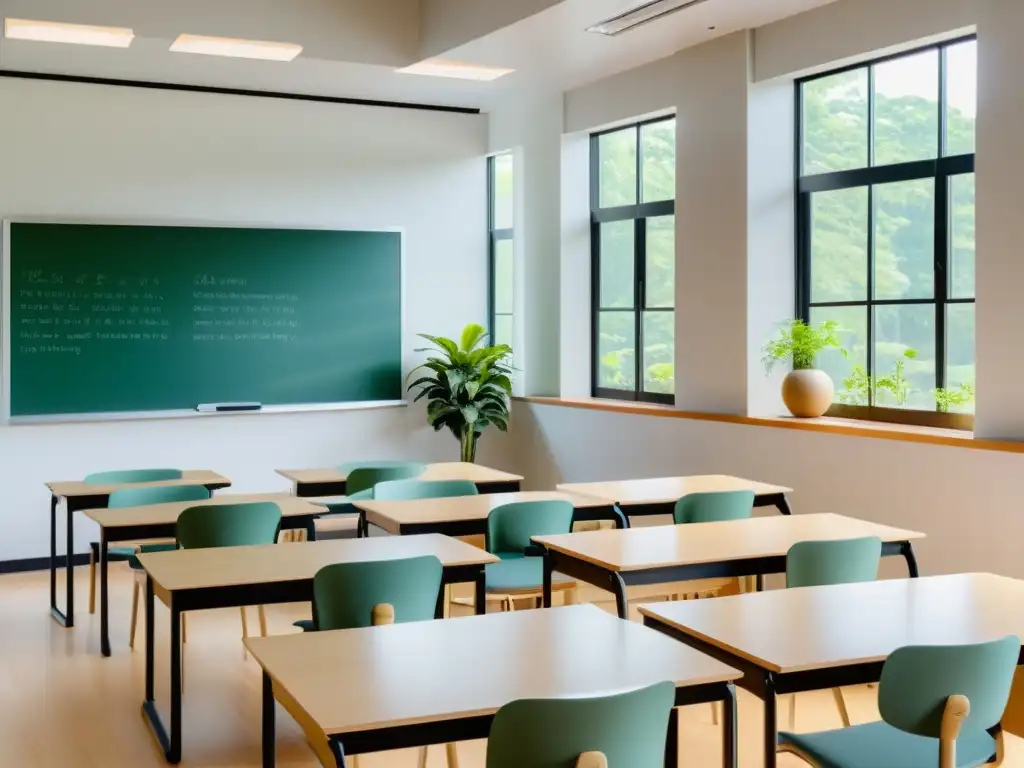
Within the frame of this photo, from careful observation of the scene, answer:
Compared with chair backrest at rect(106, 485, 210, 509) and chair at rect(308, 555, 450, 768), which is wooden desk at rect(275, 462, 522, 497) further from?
chair at rect(308, 555, 450, 768)

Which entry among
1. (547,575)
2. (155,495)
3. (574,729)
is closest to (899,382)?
(547,575)

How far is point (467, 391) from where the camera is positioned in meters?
8.17

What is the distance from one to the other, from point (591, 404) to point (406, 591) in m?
4.32

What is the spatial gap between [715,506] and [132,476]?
10.3 ft

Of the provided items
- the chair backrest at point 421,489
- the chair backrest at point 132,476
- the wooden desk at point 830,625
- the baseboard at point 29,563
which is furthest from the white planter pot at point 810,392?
the baseboard at point 29,563

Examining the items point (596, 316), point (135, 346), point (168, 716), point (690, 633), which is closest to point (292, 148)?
point (135, 346)

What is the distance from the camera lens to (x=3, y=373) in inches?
286

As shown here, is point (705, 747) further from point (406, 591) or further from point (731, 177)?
point (731, 177)

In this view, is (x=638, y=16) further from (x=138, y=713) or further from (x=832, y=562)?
(x=138, y=713)

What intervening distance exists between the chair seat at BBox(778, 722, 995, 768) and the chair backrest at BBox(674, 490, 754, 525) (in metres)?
1.94

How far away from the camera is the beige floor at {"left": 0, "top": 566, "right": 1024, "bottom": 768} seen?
4.05 metres

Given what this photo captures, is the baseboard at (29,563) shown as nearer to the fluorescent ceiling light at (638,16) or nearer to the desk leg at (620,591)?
the fluorescent ceiling light at (638,16)

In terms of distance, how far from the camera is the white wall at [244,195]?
24.3ft

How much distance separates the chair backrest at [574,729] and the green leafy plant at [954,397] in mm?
3751
